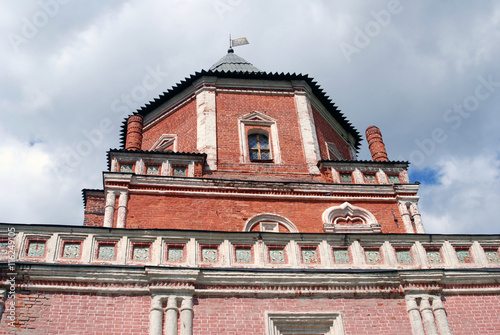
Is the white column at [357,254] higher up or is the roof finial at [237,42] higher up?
the roof finial at [237,42]

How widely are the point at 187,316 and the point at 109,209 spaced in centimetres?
490

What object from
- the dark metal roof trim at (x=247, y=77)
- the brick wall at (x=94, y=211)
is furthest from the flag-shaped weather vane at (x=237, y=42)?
the brick wall at (x=94, y=211)

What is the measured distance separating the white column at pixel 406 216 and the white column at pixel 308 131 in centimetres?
236

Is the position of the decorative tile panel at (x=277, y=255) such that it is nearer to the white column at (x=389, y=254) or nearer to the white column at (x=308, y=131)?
the white column at (x=389, y=254)

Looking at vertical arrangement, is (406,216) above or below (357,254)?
above

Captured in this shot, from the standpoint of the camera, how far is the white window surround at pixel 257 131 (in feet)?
50.6

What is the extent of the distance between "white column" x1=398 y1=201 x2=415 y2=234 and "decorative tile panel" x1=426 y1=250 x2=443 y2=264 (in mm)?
3234

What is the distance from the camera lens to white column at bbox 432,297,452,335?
357 inches

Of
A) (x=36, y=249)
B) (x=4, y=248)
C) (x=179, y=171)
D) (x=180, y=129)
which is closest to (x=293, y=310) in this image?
(x=36, y=249)

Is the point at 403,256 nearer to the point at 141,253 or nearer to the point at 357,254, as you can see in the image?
the point at 357,254

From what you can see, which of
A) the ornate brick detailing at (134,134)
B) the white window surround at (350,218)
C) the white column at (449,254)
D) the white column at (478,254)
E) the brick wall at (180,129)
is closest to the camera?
the white column at (449,254)

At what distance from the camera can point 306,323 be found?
29.8ft

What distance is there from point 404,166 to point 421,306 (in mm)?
6564

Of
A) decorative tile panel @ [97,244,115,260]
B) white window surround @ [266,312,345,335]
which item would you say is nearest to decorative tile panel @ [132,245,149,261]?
decorative tile panel @ [97,244,115,260]
